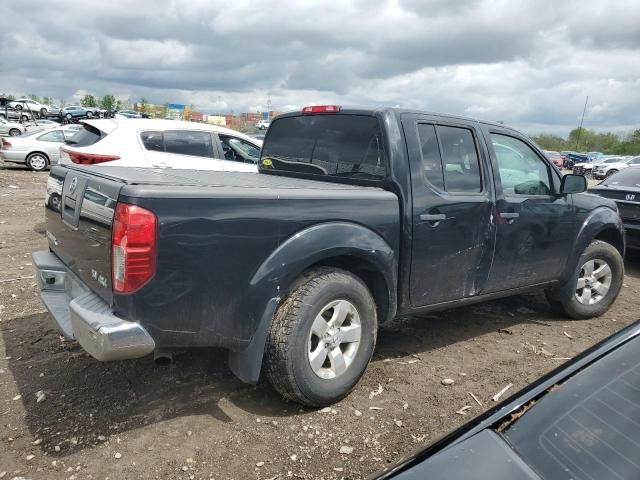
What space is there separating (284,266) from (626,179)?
23.8 feet

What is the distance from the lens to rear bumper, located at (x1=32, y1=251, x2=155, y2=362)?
2467 millimetres

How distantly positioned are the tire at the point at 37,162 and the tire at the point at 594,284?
16347mm

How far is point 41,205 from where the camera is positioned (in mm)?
10070

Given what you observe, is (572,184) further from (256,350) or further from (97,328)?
(97,328)

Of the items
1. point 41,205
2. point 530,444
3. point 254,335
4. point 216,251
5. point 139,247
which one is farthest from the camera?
point 41,205

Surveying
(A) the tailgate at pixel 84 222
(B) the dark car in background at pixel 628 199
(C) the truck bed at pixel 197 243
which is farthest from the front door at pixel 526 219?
(B) the dark car in background at pixel 628 199

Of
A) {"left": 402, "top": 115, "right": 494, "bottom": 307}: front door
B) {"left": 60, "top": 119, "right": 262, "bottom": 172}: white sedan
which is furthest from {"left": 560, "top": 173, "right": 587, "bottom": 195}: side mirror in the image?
{"left": 60, "top": 119, "right": 262, "bottom": 172}: white sedan

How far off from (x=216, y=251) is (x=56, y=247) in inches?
60.1

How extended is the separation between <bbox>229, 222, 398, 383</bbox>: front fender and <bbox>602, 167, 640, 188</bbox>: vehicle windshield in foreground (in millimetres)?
6444

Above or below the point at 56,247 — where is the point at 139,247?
above

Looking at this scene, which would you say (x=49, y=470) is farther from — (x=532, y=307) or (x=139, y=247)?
(x=532, y=307)

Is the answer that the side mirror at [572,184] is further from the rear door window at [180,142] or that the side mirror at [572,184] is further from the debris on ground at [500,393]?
the rear door window at [180,142]

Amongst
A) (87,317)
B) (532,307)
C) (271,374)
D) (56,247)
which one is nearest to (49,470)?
(87,317)

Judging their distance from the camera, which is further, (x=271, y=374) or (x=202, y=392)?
(x=202, y=392)
